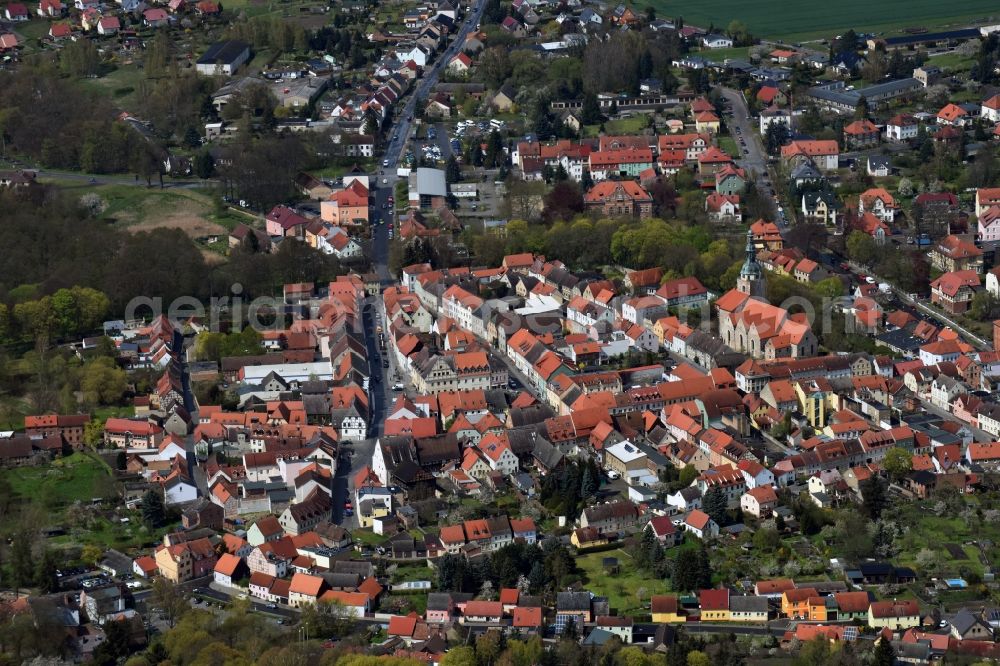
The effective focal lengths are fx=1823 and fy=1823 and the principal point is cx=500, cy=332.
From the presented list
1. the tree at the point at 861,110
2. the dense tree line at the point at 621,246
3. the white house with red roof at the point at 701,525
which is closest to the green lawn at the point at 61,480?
the white house with red roof at the point at 701,525

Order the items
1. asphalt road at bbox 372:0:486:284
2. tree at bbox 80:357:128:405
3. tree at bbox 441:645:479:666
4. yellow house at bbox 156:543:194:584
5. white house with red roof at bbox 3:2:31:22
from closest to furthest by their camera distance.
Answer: tree at bbox 441:645:479:666 → yellow house at bbox 156:543:194:584 → tree at bbox 80:357:128:405 → asphalt road at bbox 372:0:486:284 → white house with red roof at bbox 3:2:31:22

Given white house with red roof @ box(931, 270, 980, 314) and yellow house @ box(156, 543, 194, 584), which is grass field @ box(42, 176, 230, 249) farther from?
white house with red roof @ box(931, 270, 980, 314)

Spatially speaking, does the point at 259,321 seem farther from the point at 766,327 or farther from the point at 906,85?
the point at 906,85

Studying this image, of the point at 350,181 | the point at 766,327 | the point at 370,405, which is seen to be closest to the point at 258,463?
the point at 370,405

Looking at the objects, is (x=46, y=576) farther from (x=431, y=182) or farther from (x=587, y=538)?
(x=431, y=182)

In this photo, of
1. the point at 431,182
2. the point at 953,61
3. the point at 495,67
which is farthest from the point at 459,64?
the point at 953,61

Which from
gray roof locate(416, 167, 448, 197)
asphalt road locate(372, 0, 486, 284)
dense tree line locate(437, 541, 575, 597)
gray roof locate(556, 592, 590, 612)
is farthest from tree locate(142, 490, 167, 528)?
Answer: gray roof locate(416, 167, 448, 197)
